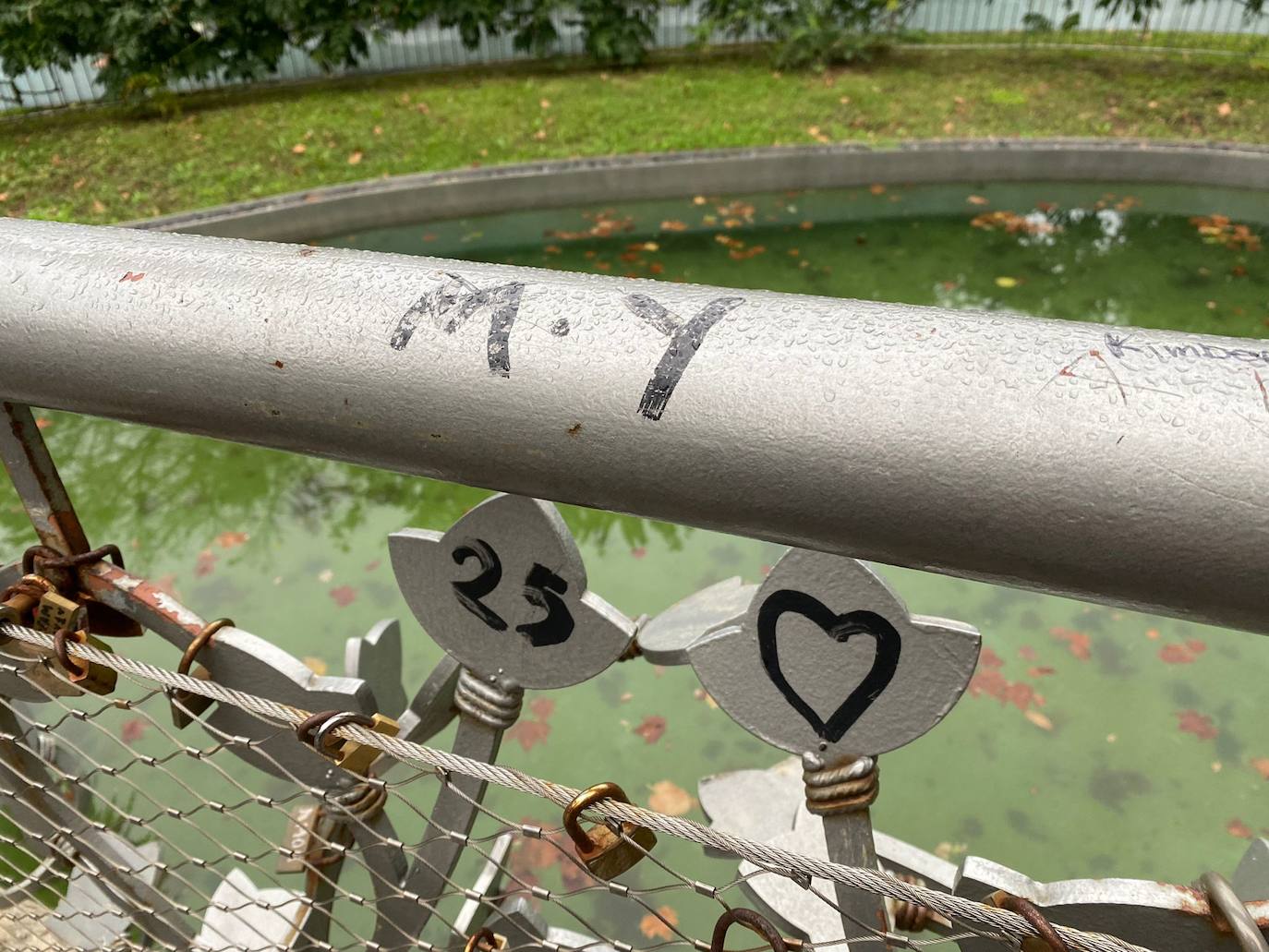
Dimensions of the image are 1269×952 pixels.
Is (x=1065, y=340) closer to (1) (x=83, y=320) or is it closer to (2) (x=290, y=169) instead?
(1) (x=83, y=320)

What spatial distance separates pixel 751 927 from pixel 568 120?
9029 millimetres

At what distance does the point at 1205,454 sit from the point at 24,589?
123cm

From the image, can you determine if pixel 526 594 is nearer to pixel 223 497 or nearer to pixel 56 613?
pixel 56 613

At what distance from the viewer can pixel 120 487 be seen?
4.81 m

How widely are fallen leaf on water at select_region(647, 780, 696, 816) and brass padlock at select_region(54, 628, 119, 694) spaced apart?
2222 millimetres

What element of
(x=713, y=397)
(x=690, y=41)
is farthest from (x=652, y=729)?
(x=690, y=41)

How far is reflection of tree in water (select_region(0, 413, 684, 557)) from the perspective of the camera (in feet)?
14.7

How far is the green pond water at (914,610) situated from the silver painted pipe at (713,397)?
96.9 inches

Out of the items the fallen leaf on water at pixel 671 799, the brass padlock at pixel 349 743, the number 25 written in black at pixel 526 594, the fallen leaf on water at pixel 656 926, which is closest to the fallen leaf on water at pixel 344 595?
the fallen leaf on water at pixel 671 799

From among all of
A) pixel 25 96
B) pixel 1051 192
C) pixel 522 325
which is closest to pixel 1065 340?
pixel 522 325

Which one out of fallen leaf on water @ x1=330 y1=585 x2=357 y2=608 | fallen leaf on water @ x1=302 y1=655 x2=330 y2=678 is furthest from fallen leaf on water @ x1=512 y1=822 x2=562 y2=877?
fallen leaf on water @ x1=330 y1=585 x2=357 y2=608

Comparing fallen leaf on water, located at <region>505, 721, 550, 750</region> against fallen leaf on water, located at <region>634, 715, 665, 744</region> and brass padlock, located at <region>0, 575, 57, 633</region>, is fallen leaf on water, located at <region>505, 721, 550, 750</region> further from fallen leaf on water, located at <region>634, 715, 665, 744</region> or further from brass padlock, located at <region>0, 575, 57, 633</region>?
brass padlock, located at <region>0, 575, 57, 633</region>

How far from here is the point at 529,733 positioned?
3.35 m

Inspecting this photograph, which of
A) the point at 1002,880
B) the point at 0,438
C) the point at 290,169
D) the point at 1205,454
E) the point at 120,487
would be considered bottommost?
the point at 120,487
